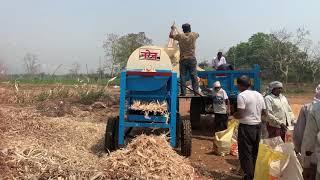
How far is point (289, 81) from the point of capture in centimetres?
4603

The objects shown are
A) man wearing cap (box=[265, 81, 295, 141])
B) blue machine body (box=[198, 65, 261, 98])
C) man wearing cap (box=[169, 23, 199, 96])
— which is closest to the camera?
man wearing cap (box=[265, 81, 295, 141])

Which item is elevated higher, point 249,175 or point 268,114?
point 268,114

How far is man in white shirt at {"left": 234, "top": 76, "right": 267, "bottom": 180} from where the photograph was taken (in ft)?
23.3

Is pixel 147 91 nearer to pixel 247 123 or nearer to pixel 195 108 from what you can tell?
pixel 247 123

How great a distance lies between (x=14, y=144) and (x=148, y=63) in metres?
2.93

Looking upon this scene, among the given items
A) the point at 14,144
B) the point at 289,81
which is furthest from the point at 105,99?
the point at 289,81

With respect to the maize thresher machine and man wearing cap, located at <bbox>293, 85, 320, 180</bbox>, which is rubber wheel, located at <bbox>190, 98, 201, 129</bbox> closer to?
the maize thresher machine

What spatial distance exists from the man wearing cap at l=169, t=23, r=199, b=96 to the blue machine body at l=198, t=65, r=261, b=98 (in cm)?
82

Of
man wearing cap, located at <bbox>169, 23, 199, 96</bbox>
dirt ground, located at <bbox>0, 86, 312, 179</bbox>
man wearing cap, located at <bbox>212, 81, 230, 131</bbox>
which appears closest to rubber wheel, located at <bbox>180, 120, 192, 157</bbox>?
dirt ground, located at <bbox>0, 86, 312, 179</bbox>

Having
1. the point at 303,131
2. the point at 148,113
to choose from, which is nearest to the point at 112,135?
the point at 148,113

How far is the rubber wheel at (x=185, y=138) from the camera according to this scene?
843 cm

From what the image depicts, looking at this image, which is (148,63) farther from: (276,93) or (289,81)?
(289,81)

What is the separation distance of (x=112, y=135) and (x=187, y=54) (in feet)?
12.0

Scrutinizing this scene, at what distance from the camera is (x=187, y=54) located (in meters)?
11.4
